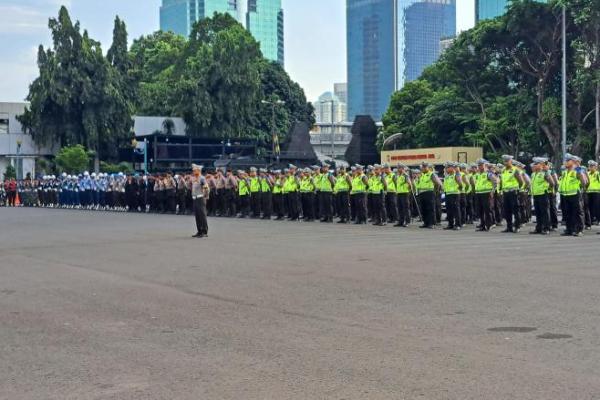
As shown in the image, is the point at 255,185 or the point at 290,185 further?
the point at 255,185

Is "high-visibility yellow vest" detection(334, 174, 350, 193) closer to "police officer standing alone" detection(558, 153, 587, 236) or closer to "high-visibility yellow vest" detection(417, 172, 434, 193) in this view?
"high-visibility yellow vest" detection(417, 172, 434, 193)

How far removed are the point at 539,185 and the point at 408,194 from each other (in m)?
5.16

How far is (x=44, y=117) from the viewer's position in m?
70.7

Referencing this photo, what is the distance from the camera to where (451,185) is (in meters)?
24.5

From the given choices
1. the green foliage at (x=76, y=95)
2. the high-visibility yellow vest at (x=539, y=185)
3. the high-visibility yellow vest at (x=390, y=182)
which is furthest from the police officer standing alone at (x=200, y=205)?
the green foliage at (x=76, y=95)

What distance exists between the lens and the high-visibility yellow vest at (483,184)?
23.7 meters

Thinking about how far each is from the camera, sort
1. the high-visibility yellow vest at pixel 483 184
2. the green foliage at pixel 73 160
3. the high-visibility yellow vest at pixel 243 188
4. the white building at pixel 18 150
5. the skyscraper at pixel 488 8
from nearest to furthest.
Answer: the high-visibility yellow vest at pixel 483 184 < the high-visibility yellow vest at pixel 243 188 < the green foliage at pixel 73 160 < the white building at pixel 18 150 < the skyscraper at pixel 488 8

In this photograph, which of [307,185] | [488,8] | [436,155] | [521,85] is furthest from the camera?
[488,8]

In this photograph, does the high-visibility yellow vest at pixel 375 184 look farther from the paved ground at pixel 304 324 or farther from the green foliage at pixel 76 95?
the green foliage at pixel 76 95

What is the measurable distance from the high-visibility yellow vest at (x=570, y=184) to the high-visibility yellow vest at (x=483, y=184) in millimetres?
2610

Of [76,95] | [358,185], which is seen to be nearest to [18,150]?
[76,95]

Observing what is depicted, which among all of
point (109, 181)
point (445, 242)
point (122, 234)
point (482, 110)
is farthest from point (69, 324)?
point (482, 110)

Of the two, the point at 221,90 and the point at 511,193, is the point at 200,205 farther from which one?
the point at 221,90

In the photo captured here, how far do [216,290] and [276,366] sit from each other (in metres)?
4.69
